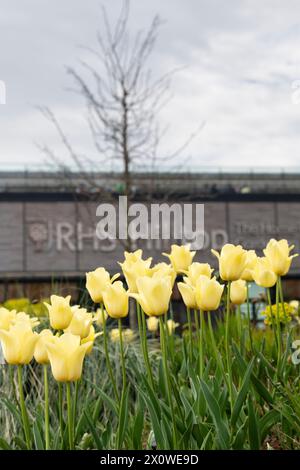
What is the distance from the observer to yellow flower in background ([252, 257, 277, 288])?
108 inches

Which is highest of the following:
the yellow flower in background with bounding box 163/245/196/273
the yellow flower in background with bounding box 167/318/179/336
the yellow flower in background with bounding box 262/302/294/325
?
the yellow flower in background with bounding box 163/245/196/273

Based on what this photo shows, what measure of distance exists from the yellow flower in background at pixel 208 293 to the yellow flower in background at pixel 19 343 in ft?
1.65

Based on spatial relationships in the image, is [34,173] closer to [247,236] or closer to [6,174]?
[6,174]

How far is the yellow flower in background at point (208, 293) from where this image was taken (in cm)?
219

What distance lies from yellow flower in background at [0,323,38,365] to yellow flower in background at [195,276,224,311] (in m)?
0.50

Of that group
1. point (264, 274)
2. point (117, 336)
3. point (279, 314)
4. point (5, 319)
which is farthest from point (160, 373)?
point (117, 336)

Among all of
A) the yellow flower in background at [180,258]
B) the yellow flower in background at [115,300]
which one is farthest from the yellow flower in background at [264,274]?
the yellow flower in background at [115,300]

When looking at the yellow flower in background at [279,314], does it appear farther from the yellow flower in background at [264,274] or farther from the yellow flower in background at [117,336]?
the yellow flower in background at [117,336]

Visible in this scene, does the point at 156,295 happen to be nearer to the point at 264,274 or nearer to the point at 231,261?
the point at 231,261

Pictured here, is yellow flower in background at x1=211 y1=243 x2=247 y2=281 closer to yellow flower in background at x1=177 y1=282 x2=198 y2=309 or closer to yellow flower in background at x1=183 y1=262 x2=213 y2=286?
yellow flower in background at x1=183 y1=262 x2=213 y2=286

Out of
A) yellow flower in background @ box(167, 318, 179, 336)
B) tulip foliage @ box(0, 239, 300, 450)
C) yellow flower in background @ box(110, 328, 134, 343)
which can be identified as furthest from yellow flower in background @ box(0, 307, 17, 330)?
yellow flower in background @ box(110, 328, 134, 343)

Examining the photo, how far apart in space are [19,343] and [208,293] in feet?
1.84

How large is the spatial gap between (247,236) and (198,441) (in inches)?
956

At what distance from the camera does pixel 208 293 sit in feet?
7.22
